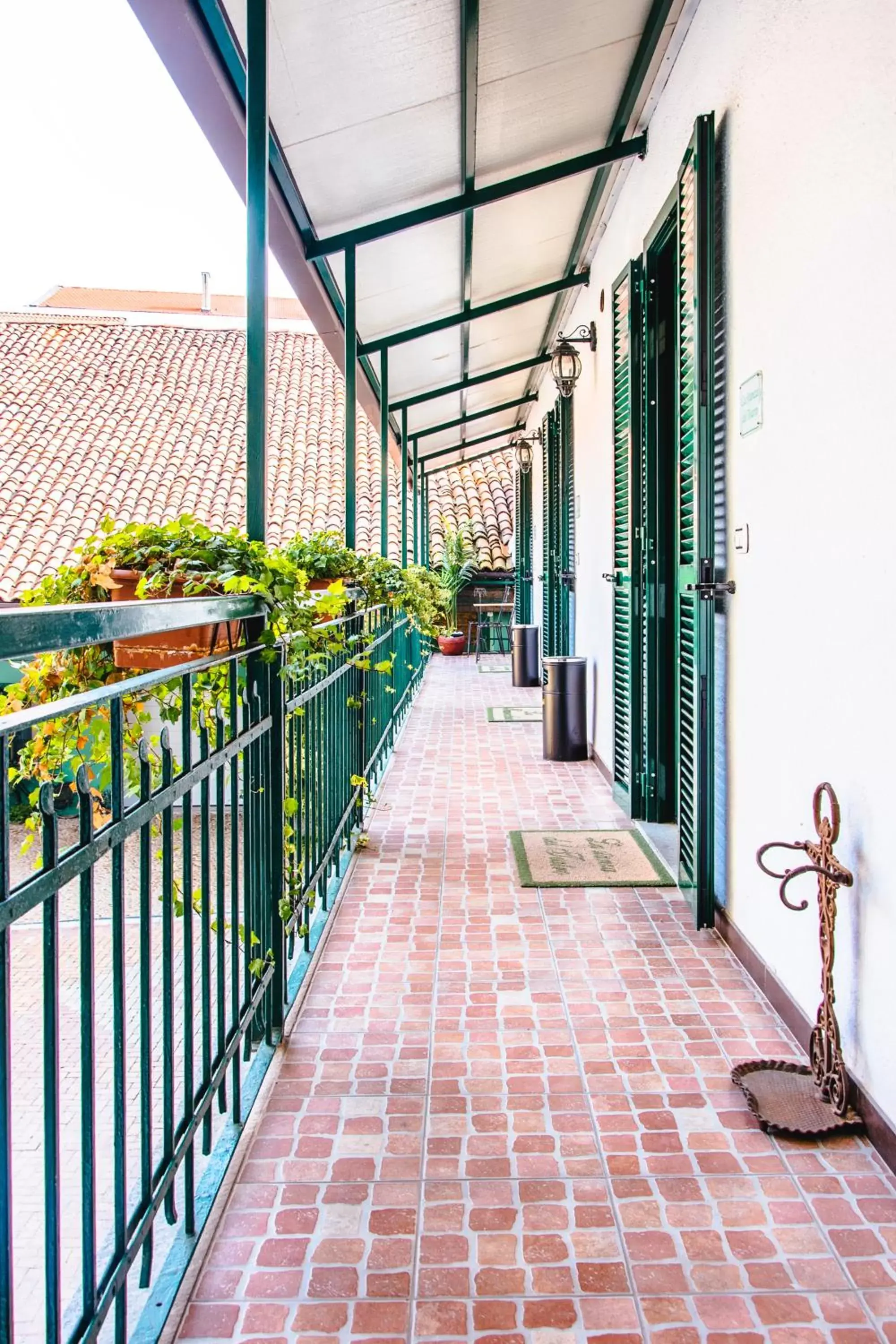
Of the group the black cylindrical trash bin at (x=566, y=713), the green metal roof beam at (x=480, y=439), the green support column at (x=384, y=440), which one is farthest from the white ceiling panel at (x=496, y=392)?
the black cylindrical trash bin at (x=566, y=713)

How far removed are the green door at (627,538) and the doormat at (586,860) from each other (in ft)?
1.35

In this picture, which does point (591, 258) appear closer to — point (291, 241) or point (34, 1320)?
point (291, 241)

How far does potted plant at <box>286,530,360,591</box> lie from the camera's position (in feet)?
10.7

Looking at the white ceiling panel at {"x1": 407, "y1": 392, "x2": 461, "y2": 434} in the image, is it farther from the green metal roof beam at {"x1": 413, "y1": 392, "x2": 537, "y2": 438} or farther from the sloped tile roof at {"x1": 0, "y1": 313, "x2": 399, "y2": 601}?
the sloped tile roof at {"x1": 0, "y1": 313, "x2": 399, "y2": 601}

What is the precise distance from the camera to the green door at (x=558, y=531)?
21.9ft

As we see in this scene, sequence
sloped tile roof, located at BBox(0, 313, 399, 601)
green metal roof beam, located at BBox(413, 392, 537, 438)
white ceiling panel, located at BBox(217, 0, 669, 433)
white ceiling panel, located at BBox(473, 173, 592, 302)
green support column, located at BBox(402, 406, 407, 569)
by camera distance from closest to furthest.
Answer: white ceiling panel, located at BBox(217, 0, 669, 433)
white ceiling panel, located at BBox(473, 173, 592, 302)
green support column, located at BBox(402, 406, 407, 569)
green metal roof beam, located at BBox(413, 392, 537, 438)
sloped tile roof, located at BBox(0, 313, 399, 601)

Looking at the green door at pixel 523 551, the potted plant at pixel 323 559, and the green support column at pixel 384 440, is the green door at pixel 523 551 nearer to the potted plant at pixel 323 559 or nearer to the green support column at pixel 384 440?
the green support column at pixel 384 440

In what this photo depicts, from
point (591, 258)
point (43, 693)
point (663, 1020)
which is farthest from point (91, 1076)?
point (591, 258)

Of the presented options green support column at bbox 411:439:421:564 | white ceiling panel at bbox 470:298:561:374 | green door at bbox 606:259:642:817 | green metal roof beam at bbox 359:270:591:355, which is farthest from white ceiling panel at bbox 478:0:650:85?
green support column at bbox 411:439:421:564

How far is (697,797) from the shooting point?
2.79m

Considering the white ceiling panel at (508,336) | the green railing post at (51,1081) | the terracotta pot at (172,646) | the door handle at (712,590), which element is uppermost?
the white ceiling panel at (508,336)

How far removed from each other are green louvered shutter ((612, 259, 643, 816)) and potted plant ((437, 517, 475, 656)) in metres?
7.71

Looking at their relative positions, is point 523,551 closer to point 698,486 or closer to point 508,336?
point 508,336

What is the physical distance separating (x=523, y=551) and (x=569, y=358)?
583 cm
